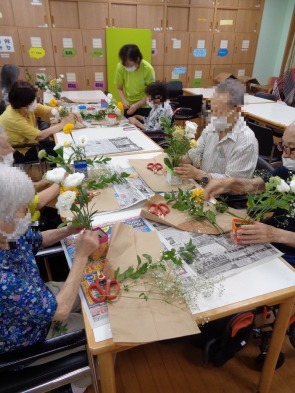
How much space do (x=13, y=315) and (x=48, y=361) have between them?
337mm

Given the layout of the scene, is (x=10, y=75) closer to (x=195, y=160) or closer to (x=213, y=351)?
(x=195, y=160)

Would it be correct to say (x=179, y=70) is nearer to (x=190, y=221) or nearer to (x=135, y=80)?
(x=135, y=80)

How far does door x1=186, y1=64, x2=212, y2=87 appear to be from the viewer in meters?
6.61

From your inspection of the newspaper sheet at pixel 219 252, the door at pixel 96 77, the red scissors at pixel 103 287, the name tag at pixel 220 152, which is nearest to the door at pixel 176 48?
the door at pixel 96 77

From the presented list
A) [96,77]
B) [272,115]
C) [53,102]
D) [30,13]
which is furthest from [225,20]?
[53,102]

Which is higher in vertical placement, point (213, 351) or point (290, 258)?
point (290, 258)

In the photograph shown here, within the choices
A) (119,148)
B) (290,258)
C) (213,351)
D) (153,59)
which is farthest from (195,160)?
(153,59)

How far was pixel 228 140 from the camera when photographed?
1864 millimetres

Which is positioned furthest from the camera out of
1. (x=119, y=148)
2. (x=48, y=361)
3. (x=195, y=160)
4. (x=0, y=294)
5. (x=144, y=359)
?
(x=119, y=148)

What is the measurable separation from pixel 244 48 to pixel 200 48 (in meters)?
1.18

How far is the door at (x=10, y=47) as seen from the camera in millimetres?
5258

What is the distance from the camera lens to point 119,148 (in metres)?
2.49

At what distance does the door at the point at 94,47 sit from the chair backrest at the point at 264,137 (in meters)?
4.07

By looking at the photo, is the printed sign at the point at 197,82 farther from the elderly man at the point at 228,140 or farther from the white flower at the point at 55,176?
the white flower at the point at 55,176
